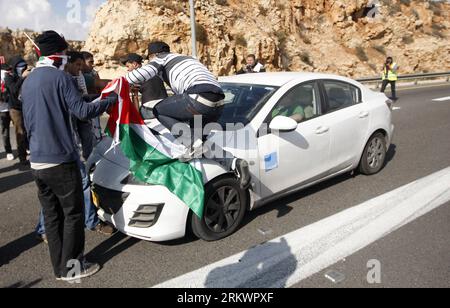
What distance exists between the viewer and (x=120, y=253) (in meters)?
3.62

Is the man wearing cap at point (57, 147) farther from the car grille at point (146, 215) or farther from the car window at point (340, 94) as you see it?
the car window at point (340, 94)

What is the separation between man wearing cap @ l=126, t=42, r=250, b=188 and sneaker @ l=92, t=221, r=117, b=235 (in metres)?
1.20

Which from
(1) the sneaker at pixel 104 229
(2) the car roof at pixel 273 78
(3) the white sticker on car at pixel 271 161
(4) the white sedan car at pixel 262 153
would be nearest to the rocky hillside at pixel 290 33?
(2) the car roof at pixel 273 78

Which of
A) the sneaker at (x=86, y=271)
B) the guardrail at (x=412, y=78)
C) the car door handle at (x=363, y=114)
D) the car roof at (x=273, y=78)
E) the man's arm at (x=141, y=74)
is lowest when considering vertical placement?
the guardrail at (x=412, y=78)

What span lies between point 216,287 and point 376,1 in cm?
3620

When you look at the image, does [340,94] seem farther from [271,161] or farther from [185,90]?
[185,90]

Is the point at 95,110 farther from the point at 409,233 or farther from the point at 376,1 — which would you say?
the point at 376,1

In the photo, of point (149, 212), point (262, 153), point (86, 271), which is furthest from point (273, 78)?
point (86, 271)

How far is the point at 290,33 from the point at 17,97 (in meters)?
24.0

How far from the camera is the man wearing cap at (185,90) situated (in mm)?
3629

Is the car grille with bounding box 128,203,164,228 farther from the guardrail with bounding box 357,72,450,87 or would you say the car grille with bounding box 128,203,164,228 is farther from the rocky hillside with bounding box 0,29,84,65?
the rocky hillside with bounding box 0,29,84,65

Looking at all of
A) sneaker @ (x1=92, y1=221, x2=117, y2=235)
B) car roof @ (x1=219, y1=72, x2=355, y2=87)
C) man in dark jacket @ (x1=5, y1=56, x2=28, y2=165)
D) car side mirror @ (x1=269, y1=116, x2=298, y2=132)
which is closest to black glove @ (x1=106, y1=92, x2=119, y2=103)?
sneaker @ (x1=92, y1=221, x2=117, y2=235)
